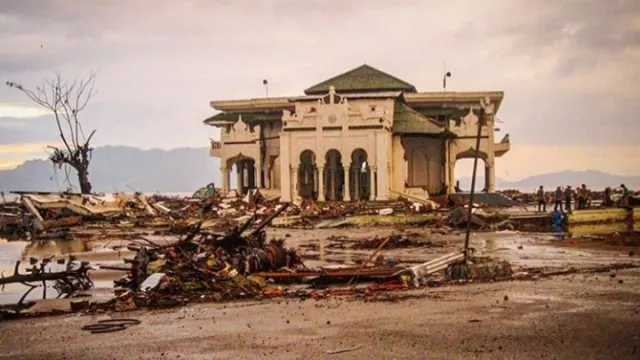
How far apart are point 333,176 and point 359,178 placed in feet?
6.45

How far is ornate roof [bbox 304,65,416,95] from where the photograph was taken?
224 feet

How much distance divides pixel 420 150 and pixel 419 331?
5478 cm

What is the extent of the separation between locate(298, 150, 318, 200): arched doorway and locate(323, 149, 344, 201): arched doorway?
882mm

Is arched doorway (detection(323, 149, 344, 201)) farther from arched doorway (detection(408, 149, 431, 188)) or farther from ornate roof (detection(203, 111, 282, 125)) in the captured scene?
ornate roof (detection(203, 111, 282, 125))

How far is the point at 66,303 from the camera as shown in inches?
664

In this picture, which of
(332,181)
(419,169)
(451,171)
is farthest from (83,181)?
(451,171)

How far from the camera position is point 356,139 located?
58000 millimetres

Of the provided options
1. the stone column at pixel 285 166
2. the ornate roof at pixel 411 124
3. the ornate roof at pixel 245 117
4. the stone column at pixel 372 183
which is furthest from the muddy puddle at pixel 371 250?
the ornate roof at pixel 245 117

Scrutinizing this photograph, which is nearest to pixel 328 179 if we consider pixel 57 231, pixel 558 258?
pixel 57 231

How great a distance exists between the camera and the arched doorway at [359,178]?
61.6 metres

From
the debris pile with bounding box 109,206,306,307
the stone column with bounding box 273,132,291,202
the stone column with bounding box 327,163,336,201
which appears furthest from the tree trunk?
the debris pile with bounding box 109,206,306,307

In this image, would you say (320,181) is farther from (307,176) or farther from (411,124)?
(411,124)

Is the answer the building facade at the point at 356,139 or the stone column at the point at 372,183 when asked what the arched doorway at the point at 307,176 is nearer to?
the building facade at the point at 356,139

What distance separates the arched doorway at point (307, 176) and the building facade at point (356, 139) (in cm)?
8
